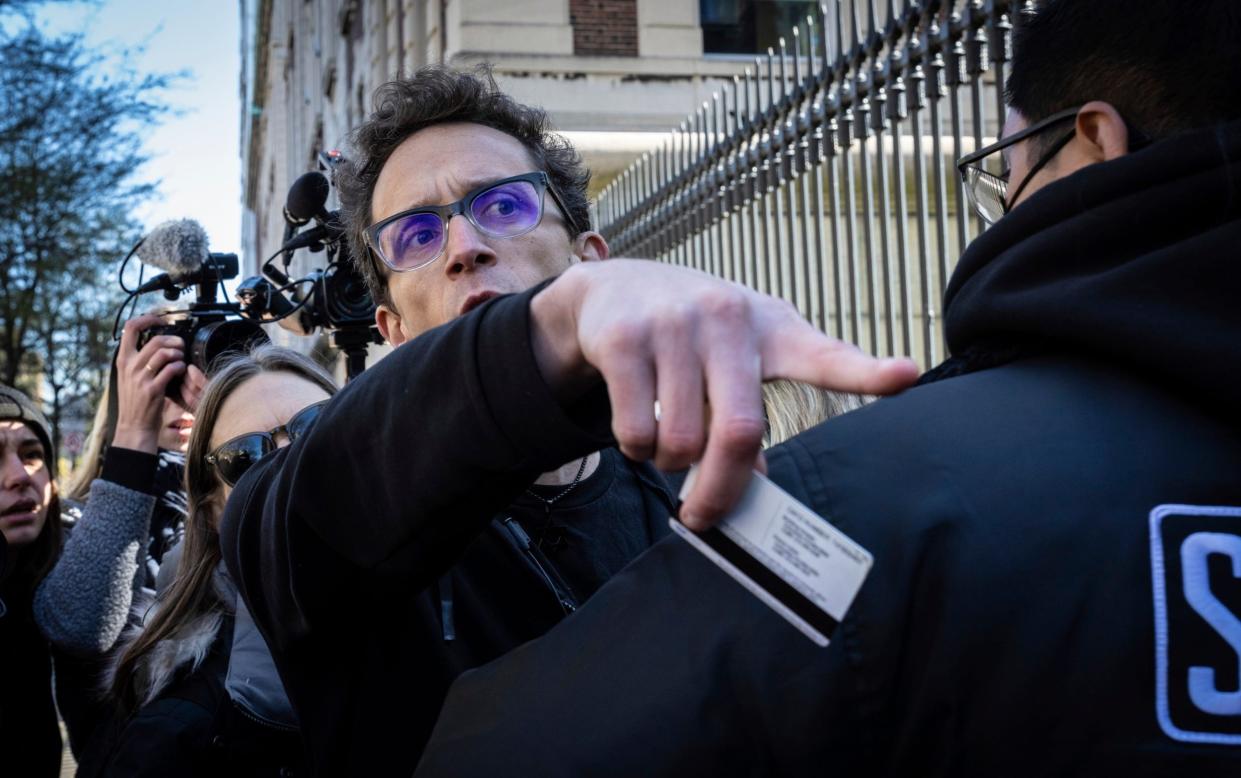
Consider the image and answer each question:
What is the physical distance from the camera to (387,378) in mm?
1267

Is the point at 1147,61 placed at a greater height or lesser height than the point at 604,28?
lesser

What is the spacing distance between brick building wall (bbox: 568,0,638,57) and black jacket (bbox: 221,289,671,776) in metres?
12.3

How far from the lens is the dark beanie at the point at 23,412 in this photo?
13.4 ft

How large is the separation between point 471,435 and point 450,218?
120 cm

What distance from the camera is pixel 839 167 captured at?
639 centimetres

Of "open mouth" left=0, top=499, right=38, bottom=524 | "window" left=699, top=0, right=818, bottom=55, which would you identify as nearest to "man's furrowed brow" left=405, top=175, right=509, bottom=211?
"open mouth" left=0, top=499, right=38, bottom=524

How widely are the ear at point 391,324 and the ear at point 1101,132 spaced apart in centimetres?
150

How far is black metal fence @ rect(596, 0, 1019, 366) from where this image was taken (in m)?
4.88

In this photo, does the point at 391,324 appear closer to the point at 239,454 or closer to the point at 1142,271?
the point at 239,454

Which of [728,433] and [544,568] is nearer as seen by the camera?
[728,433]

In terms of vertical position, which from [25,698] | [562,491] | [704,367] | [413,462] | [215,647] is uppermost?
[704,367]

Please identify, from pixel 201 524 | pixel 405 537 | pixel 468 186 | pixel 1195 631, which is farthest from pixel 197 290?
pixel 1195 631

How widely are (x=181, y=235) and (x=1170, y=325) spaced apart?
3.18 meters

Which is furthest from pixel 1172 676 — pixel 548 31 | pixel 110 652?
pixel 548 31
